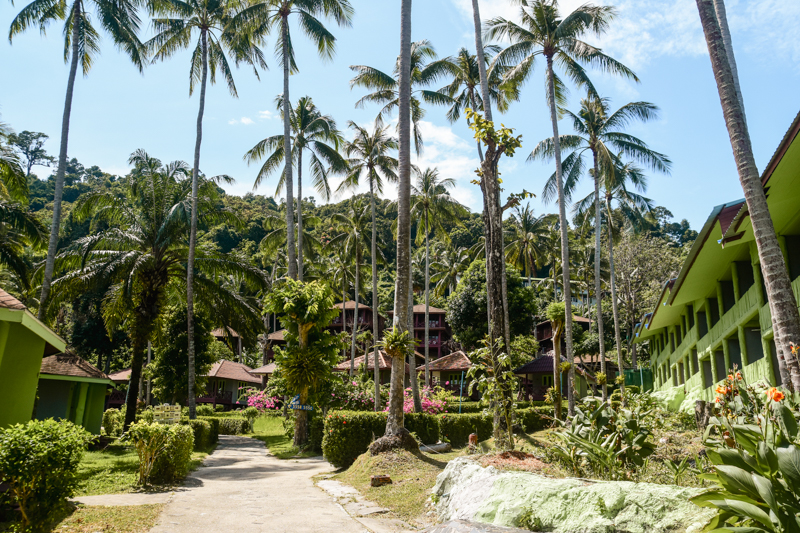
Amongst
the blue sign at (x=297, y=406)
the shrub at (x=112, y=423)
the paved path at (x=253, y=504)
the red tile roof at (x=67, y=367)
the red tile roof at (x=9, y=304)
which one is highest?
the red tile roof at (x=9, y=304)

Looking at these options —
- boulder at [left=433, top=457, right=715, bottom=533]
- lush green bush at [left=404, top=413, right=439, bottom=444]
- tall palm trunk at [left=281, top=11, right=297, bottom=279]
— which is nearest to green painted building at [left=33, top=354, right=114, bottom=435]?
tall palm trunk at [left=281, top=11, right=297, bottom=279]

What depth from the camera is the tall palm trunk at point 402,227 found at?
12.7m

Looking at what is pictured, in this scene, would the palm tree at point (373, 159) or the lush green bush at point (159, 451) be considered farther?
the palm tree at point (373, 159)

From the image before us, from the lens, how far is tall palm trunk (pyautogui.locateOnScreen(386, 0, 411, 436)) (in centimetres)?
1266

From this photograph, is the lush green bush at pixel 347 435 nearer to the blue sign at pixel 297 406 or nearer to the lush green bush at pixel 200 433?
the blue sign at pixel 297 406

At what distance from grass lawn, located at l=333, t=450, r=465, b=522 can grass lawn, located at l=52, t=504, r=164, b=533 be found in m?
3.43

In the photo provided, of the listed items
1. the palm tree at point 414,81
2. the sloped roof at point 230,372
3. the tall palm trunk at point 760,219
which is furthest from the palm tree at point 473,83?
the sloped roof at point 230,372

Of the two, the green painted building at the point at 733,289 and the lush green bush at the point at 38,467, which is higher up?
the green painted building at the point at 733,289

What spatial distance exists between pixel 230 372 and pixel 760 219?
41238 mm

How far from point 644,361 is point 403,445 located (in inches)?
1650

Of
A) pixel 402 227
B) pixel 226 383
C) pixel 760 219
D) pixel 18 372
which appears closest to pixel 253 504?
pixel 18 372

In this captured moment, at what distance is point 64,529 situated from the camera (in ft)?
21.6

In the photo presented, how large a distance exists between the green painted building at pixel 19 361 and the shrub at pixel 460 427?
1166 cm

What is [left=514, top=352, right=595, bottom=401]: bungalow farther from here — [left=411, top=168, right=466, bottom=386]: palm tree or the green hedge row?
the green hedge row
